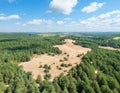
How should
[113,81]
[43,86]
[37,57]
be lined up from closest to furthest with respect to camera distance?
[43,86] < [113,81] < [37,57]

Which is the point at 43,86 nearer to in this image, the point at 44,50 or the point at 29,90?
the point at 29,90

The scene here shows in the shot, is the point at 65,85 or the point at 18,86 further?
the point at 65,85

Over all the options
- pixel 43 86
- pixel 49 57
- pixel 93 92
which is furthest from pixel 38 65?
pixel 93 92

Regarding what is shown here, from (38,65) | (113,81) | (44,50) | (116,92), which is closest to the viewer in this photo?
(116,92)

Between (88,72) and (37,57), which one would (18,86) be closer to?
(88,72)

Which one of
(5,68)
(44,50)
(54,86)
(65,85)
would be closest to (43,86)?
(54,86)

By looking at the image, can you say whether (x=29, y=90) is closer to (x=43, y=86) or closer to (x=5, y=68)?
(x=43, y=86)

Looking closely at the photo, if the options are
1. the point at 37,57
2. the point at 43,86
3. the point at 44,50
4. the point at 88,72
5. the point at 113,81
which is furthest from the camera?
the point at 44,50

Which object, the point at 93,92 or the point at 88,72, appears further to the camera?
the point at 88,72

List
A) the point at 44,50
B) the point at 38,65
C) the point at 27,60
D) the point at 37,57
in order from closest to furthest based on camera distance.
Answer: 1. the point at 38,65
2. the point at 27,60
3. the point at 37,57
4. the point at 44,50
